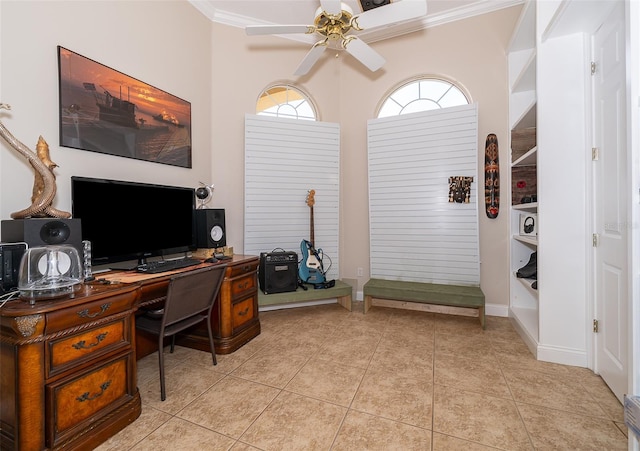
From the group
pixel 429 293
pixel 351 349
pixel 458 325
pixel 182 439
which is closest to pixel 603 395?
pixel 458 325

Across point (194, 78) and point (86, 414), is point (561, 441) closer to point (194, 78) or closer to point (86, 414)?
point (86, 414)

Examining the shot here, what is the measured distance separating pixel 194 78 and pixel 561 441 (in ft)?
13.1

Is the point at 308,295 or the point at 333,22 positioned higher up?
the point at 333,22

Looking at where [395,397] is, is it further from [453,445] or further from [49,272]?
[49,272]

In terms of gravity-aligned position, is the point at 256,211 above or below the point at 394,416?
above

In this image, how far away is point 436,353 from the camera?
2395mm

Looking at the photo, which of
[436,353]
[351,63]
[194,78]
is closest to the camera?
[436,353]

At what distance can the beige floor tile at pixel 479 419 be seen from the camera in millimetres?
1453

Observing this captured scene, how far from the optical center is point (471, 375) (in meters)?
2.05

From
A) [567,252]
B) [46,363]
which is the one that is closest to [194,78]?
[46,363]

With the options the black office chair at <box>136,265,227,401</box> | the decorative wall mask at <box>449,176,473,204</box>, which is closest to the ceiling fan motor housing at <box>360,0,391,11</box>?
the decorative wall mask at <box>449,176,473,204</box>

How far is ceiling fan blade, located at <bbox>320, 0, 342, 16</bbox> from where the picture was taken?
78.6 inches

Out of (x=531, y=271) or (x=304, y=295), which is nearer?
(x=531, y=271)

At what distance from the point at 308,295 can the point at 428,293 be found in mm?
1282
